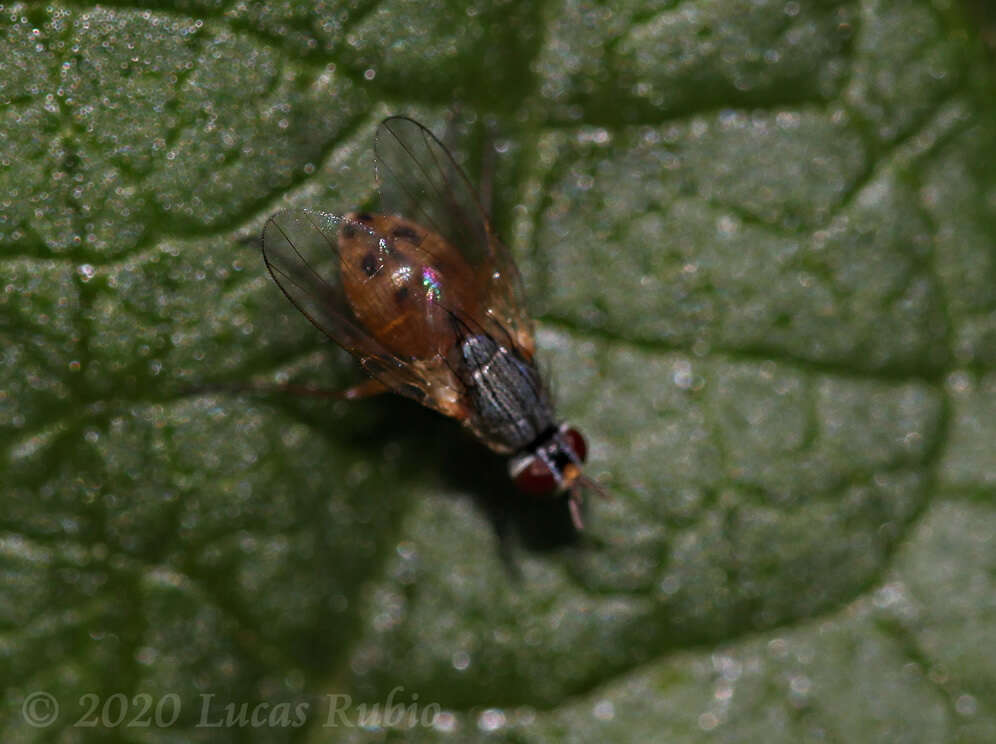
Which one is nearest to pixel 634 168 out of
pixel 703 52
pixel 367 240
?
pixel 703 52

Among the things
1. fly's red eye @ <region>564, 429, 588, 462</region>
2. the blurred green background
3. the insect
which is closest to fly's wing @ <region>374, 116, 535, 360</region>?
the insect

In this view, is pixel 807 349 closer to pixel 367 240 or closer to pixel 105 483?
pixel 367 240

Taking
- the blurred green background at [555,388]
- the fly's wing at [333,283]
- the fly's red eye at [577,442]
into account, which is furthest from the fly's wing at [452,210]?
the fly's red eye at [577,442]

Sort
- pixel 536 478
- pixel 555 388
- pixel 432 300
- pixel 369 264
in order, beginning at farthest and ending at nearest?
pixel 555 388
pixel 536 478
pixel 432 300
pixel 369 264

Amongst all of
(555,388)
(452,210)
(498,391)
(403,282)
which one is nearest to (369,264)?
(403,282)

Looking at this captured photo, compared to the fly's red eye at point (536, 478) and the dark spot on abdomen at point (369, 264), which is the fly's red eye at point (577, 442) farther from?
the dark spot on abdomen at point (369, 264)

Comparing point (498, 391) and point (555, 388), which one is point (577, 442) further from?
point (498, 391)
